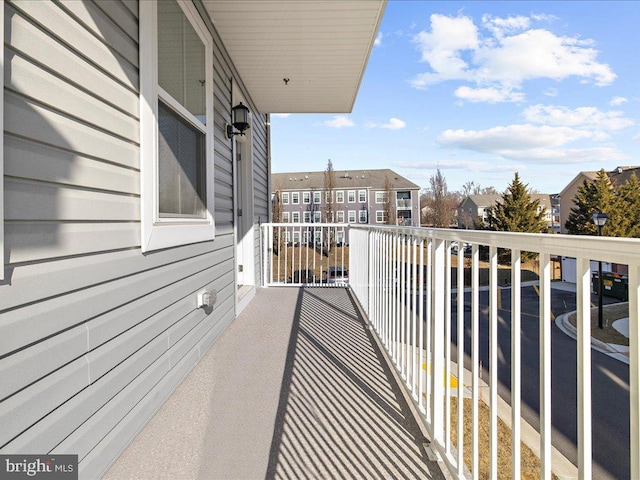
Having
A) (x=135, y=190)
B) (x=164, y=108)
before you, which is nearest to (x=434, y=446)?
(x=135, y=190)

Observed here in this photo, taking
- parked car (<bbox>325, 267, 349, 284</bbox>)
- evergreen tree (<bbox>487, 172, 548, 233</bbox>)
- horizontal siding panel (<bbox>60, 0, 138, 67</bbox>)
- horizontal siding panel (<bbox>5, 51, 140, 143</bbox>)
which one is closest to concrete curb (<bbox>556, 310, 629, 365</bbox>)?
horizontal siding panel (<bbox>5, 51, 140, 143</bbox>)

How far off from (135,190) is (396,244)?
1470 millimetres

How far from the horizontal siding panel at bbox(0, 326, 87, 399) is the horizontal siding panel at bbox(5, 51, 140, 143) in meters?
0.78

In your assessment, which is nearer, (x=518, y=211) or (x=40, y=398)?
(x=40, y=398)

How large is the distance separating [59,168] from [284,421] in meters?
1.46

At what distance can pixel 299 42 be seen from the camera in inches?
143

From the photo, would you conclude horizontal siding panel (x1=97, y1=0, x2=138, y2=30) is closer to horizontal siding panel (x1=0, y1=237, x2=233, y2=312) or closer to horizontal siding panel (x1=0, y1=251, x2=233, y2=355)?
horizontal siding panel (x1=0, y1=237, x2=233, y2=312)

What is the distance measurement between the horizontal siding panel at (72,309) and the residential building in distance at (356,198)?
29798mm

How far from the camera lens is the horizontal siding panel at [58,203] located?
1065 mm

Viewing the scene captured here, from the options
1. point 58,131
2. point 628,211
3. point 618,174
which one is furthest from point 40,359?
point 618,174

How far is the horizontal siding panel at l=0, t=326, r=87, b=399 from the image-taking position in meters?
1.03

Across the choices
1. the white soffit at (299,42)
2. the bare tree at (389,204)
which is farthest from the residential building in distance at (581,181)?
the white soffit at (299,42)

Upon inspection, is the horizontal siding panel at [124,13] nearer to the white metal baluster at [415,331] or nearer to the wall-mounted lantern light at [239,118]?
the white metal baluster at [415,331]

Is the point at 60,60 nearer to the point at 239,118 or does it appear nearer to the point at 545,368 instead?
the point at 545,368
